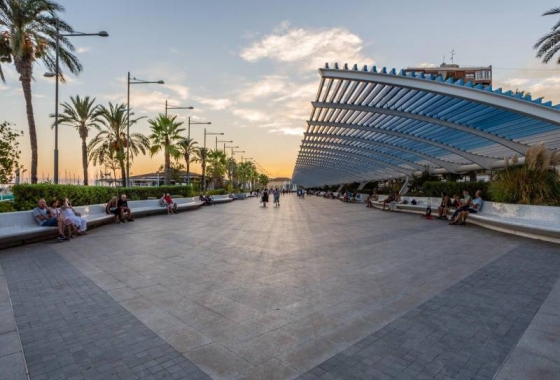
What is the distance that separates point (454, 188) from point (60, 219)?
19.2 m

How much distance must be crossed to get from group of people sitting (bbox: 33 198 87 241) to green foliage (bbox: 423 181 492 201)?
16.5m

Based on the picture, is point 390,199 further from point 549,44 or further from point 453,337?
point 453,337

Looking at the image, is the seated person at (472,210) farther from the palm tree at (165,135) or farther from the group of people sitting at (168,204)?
the palm tree at (165,135)

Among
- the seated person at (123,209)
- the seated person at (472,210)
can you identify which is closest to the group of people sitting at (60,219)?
the seated person at (123,209)

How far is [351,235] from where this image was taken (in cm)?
1088

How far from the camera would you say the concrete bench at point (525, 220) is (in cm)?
920

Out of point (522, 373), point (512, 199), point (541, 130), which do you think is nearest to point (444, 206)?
point (512, 199)

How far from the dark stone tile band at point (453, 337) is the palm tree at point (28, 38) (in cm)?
1981

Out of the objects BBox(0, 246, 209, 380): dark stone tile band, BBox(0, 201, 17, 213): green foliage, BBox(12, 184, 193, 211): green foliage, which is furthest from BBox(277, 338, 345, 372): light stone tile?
BBox(12, 184, 193, 211): green foliage

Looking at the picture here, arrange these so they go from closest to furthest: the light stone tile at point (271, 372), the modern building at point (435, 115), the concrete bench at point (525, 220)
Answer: the light stone tile at point (271, 372) < the concrete bench at point (525, 220) < the modern building at point (435, 115)

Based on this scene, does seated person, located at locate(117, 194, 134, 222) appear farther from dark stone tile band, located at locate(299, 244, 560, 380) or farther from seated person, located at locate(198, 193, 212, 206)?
seated person, located at locate(198, 193, 212, 206)

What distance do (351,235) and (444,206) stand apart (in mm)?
7546

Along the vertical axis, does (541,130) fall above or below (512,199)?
above

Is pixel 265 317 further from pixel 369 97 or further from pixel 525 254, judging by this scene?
pixel 369 97
